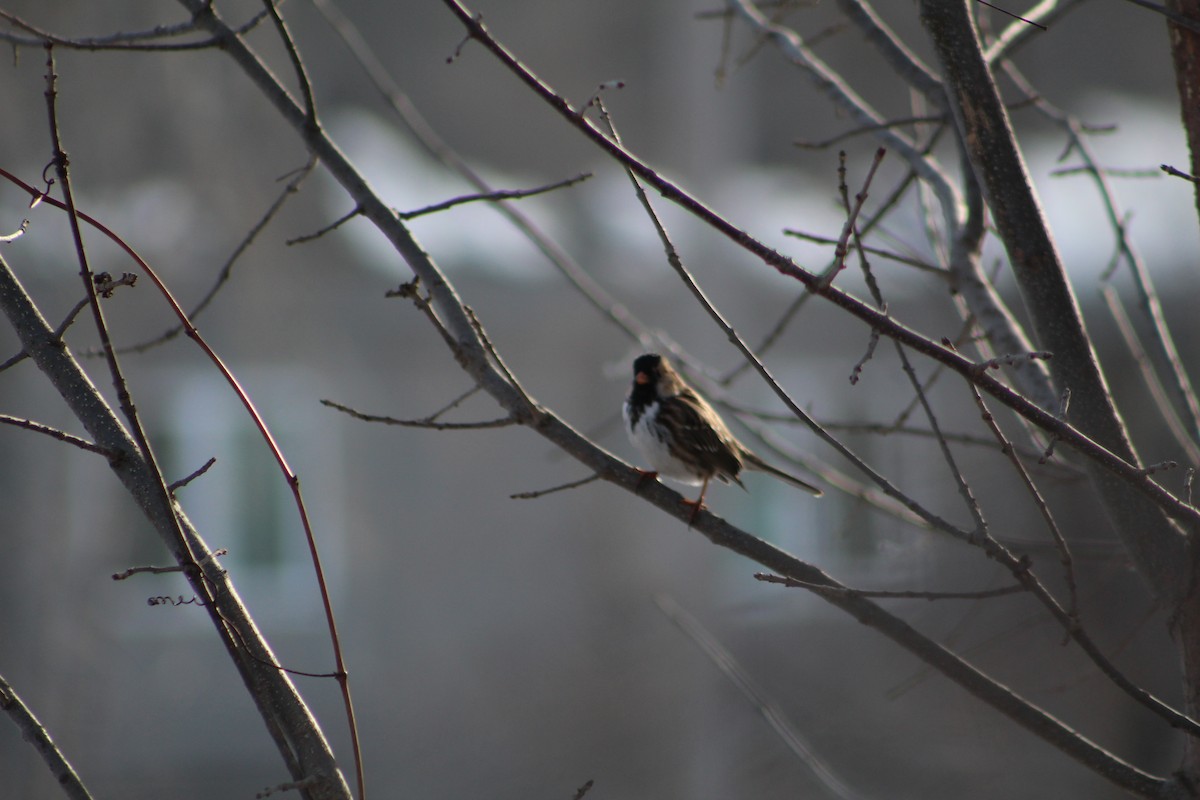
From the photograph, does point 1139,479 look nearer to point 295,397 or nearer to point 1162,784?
point 1162,784

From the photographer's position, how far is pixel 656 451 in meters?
3.23

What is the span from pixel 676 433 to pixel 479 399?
430cm

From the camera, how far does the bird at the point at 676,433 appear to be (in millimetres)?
3252

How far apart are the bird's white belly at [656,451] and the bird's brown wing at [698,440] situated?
23 mm

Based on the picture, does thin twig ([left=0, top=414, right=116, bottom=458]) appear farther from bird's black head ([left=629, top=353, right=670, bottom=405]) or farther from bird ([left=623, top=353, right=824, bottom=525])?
bird's black head ([left=629, top=353, right=670, bottom=405])

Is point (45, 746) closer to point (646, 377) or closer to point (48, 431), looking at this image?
point (48, 431)

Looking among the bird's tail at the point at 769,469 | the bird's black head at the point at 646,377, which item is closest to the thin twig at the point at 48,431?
the bird's tail at the point at 769,469

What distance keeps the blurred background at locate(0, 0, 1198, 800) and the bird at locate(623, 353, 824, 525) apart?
3.29 metres

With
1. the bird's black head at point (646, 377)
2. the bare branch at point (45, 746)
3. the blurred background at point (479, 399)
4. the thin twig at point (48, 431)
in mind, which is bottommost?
the bare branch at point (45, 746)

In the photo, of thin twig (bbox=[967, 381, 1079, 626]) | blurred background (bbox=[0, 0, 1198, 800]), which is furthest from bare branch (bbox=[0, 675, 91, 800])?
blurred background (bbox=[0, 0, 1198, 800])

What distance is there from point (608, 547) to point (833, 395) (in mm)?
2136

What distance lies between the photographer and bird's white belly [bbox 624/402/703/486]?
3232mm

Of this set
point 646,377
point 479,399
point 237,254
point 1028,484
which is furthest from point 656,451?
point 479,399

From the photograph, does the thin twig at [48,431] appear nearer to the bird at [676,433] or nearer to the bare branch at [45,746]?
the bare branch at [45,746]
